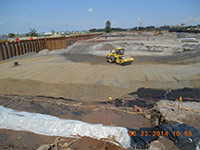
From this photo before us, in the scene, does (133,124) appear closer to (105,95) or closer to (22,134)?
(105,95)

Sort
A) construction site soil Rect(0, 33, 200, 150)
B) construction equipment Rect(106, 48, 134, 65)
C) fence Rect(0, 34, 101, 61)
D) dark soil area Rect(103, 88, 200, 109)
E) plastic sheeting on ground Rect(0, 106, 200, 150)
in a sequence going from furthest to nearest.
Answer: fence Rect(0, 34, 101, 61), construction equipment Rect(106, 48, 134, 65), dark soil area Rect(103, 88, 200, 109), construction site soil Rect(0, 33, 200, 150), plastic sheeting on ground Rect(0, 106, 200, 150)

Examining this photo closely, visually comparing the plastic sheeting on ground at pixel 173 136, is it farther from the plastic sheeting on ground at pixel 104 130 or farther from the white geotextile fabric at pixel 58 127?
the white geotextile fabric at pixel 58 127

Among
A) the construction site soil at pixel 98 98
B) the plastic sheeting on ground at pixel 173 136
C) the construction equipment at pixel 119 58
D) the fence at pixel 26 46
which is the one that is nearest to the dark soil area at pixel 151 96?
the construction site soil at pixel 98 98

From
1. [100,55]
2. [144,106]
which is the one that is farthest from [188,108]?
[100,55]

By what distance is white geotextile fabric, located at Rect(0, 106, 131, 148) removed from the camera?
5.16 metres

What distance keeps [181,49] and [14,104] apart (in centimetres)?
2237

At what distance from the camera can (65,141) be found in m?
5.20

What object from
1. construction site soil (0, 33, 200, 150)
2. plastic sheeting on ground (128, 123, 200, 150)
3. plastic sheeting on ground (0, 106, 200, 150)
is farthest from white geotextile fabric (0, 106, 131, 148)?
plastic sheeting on ground (128, 123, 200, 150)

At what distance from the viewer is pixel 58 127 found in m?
5.72

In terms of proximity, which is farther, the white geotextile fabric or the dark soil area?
the dark soil area

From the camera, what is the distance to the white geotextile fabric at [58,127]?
16.9 feet
